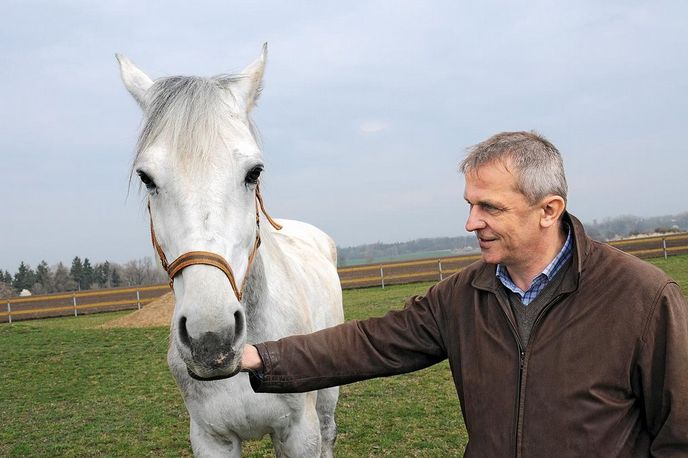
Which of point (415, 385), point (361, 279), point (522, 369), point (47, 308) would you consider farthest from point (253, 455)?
point (47, 308)

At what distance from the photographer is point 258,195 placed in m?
2.76

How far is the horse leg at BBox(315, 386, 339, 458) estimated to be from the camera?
4.10m

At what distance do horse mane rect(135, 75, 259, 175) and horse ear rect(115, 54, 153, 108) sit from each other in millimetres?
211

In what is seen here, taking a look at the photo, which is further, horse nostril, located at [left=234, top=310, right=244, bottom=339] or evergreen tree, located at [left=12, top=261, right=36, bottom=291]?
evergreen tree, located at [left=12, top=261, right=36, bottom=291]

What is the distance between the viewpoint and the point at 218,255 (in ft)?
6.32

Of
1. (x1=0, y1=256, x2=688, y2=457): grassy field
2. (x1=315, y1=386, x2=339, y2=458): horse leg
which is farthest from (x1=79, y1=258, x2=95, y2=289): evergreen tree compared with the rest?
(x1=315, y1=386, x2=339, y2=458): horse leg

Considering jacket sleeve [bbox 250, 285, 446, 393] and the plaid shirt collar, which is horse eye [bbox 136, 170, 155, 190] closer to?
jacket sleeve [bbox 250, 285, 446, 393]

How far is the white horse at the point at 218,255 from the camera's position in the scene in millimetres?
1855

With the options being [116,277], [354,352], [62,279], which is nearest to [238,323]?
[354,352]

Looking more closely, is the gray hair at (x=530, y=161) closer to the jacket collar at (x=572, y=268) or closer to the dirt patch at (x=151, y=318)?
→ the jacket collar at (x=572, y=268)

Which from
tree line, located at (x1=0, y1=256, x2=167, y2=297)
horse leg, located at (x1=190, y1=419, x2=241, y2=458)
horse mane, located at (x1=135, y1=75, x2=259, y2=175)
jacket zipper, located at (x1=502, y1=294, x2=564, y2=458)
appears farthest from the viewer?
tree line, located at (x1=0, y1=256, x2=167, y2=297)

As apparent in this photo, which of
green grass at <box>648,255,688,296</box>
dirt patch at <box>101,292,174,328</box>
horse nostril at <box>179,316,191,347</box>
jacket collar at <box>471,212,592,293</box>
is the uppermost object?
jacket collar at <box>471,212,592,293</box>

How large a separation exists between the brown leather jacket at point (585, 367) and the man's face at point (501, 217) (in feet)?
0.43

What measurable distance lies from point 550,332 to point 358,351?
0.79 m
